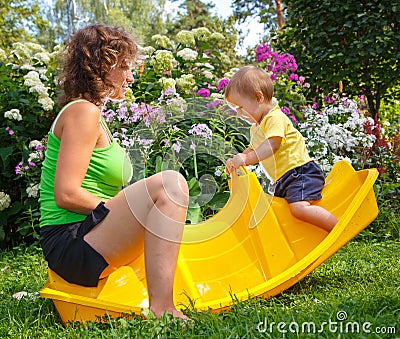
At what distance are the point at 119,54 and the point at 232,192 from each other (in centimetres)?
71

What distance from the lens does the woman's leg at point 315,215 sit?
241cm

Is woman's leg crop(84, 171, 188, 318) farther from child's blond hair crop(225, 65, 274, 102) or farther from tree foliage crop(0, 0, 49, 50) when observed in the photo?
tree foliage crop(0, 0, 49, 50)

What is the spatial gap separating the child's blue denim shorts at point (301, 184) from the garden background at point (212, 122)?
16cm

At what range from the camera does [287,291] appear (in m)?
2.37

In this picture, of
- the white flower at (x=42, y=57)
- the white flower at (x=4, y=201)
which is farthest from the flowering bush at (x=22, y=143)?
the white flower at (x=42, y=57)

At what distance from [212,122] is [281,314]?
68 centimetres

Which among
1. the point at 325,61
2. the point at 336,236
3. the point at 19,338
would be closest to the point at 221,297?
the point at 336,236

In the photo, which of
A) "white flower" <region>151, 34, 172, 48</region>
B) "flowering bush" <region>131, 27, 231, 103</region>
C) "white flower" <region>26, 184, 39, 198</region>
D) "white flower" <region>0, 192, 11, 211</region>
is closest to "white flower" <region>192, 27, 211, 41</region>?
"flowering bush" <region>131, 27, 231, 103</region>

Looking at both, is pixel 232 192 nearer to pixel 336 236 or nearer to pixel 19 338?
pixel 336 236

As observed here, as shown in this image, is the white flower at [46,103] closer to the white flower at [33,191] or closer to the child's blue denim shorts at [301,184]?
the white flower at [33,191]

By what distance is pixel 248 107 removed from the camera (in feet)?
7.54

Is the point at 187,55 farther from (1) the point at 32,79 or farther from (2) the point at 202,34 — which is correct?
(1) the point at 32,79

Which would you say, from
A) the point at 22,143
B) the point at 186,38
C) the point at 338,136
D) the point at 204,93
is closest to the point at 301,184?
the point at 204,93

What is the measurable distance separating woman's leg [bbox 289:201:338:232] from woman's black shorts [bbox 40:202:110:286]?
2.99ft
